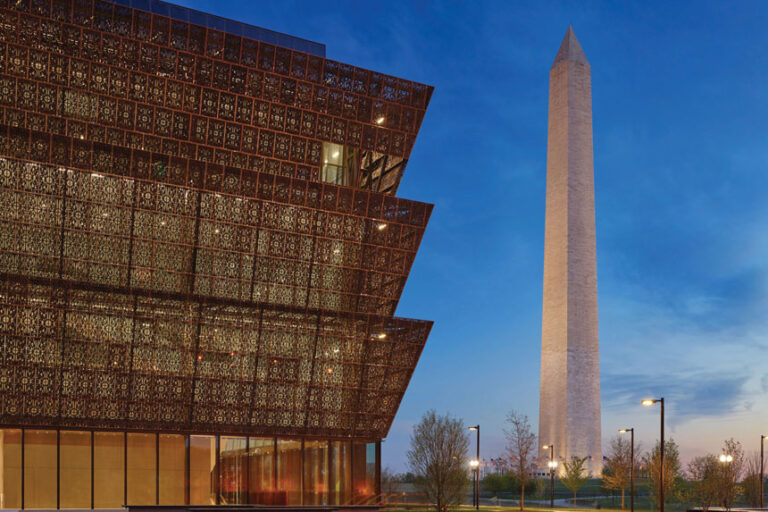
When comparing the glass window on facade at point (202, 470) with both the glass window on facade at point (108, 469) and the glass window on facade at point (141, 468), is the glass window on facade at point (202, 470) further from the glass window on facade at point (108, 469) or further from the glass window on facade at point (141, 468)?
the glass window on facade at point (108, 469)

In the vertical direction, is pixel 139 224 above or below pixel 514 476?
above

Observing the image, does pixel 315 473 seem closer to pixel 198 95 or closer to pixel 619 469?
pixel 198 95

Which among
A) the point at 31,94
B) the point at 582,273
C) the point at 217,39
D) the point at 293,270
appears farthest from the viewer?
the point at 582,273

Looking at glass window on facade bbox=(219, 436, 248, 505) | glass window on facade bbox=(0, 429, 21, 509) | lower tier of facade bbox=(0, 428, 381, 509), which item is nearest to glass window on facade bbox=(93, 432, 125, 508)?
lower tier of facade bbox=(0, 428, 381, 509)

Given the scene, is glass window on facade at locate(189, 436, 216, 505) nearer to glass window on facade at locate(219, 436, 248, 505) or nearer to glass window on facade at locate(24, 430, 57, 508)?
glass window on facade at locate(219, 436, 248, 505)

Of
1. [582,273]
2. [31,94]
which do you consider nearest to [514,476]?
[582,273]

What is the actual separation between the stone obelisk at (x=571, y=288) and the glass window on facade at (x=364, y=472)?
21.9m

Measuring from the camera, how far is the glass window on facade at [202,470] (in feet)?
127

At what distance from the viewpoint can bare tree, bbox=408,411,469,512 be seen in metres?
42.7

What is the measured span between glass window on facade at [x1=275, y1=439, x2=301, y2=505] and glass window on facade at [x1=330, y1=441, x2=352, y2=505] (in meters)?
1.82

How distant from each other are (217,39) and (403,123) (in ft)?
32.1

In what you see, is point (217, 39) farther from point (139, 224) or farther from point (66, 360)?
point (66, 360)

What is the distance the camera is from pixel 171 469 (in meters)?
38.3

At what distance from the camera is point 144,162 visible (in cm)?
3509
